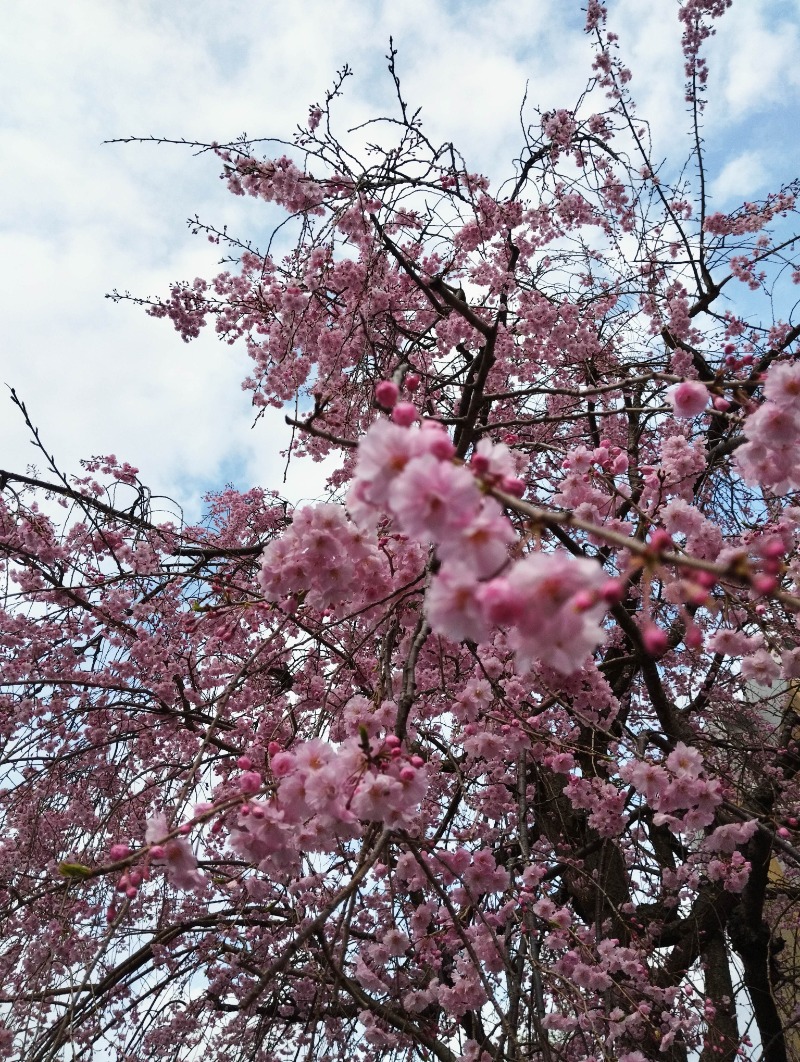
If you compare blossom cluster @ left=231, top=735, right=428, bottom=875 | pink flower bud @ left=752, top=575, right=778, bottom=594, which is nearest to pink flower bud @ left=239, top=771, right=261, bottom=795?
blossom cluster @ left=231, top=735, right=428, bottom=875

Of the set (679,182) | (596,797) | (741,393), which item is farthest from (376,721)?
(679,182)

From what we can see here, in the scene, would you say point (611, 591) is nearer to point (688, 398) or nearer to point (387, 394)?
point (387, 394)

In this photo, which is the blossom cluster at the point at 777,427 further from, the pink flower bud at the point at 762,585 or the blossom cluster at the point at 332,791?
the blossom cluster at the point at 332,791

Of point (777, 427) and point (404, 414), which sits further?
point (777, 427)

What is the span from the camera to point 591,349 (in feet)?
16.9

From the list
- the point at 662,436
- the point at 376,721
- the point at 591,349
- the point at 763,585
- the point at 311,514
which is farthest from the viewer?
the point at 662,436

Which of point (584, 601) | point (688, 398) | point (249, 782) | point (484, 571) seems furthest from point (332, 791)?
point (688, 398)

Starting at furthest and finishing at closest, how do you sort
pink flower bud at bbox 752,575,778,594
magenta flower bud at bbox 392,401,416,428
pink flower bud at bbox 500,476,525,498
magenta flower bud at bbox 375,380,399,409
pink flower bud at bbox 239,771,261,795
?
pink flower bud at bbox 239,771,261,795 → magenta flower bud at bbox 375,380,399,409 → magenta flower bud at bbox 392,401,416,428 → pink flower bud at bbox 500,476,525,498 → pink flower bud at bbox 752,575,778,594

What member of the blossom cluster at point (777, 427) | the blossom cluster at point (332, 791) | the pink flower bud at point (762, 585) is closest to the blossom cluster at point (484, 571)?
the pink flower bud at point (762, 585)

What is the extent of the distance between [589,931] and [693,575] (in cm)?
331

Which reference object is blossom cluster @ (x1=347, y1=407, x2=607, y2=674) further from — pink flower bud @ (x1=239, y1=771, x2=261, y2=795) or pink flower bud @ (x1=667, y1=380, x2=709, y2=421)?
pink flower bud @ (x1=667, y1=380, x2=709, y2=421)

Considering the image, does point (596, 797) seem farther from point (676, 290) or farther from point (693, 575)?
point (676, 290)

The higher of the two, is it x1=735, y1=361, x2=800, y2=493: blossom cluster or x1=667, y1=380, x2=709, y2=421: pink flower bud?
x1=667, y1=380, x2=709, y2=421: pink flower bud

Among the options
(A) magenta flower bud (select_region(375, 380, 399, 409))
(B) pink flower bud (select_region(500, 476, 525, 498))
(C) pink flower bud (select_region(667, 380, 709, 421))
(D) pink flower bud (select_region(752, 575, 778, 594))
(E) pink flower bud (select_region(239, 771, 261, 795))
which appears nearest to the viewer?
(D) pink flower bud (select_region(752, 575, 778, 594))
